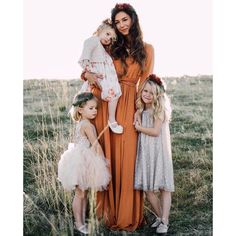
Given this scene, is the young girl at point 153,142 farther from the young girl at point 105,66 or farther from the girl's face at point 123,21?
the girl's face at point 123,21

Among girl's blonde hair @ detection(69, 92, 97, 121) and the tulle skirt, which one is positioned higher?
girl's blonde hair @ detection(69, 92, 97, 121)

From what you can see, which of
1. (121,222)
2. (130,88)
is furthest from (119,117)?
(121,222)

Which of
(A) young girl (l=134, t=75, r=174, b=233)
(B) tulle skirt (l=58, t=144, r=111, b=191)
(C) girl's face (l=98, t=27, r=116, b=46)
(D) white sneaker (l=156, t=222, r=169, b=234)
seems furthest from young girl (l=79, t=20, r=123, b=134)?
(D) white sneaker (l=156, t=222, r=169, b=234)

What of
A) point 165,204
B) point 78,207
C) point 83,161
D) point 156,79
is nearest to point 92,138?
point 83,161

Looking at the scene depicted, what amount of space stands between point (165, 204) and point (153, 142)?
23.4 inches

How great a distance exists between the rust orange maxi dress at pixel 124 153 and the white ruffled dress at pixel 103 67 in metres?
0.08

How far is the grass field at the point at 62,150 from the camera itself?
5.27 metres

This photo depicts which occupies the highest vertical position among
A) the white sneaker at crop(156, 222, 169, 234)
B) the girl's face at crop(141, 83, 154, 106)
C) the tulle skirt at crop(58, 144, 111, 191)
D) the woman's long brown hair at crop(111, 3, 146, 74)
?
the woman's long brown hair at crop(111, 3, 146, 74)

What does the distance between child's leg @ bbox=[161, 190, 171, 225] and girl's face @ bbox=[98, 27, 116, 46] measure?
4.78 ft

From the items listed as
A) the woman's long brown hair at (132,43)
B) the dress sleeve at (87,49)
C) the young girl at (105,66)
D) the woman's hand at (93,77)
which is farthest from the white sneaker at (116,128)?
the dress sleeve at (87,49)

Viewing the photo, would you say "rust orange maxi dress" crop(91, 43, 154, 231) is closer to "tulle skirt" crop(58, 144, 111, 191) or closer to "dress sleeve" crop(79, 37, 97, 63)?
"tulle skirt" crop(58, 144, 111, 191)

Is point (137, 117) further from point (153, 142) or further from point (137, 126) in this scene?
point (153, 142)

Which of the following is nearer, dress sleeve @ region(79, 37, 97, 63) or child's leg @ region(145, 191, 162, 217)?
dress sleeve @ region(79, 37, 97, 63)

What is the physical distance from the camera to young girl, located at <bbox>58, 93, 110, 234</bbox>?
193 inches
